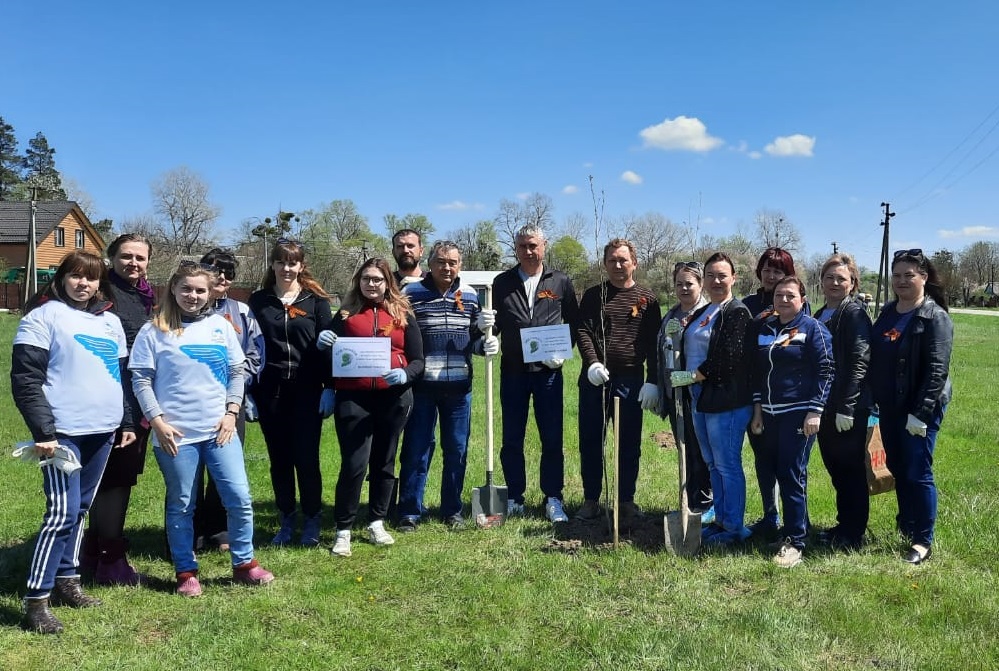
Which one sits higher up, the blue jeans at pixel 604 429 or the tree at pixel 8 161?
the tree at pixel 8 161

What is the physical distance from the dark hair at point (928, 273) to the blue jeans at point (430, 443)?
345 centimetres

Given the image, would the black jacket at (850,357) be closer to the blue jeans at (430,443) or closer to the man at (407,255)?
the blue jeans at (430,443)

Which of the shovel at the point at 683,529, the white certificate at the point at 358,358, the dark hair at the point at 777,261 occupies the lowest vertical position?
the shovel at the point at 683,529

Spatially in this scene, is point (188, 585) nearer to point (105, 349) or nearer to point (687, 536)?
point (105, 349)

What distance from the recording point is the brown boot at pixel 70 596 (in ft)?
13.8

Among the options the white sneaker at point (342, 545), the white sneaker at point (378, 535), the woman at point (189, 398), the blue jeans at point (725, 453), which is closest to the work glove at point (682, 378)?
the blue jeans at point (725, 453)

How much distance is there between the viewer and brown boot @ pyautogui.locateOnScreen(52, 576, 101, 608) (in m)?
4.19

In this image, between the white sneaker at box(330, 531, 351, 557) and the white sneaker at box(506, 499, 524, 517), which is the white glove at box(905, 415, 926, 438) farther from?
the white sneaker at box(330, 531, 351, 557)

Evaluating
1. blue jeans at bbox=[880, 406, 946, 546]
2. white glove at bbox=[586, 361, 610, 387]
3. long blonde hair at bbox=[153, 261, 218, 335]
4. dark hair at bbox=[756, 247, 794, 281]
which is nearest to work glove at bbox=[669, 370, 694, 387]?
white glove at bbox=[586, 361, 610, 387]

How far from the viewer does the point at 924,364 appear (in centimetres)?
470

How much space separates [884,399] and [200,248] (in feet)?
245

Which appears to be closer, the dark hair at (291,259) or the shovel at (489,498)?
the dark hair at (291,259)

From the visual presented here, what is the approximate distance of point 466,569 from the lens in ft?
16.0

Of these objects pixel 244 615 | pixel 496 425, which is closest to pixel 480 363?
pixel 496 425
